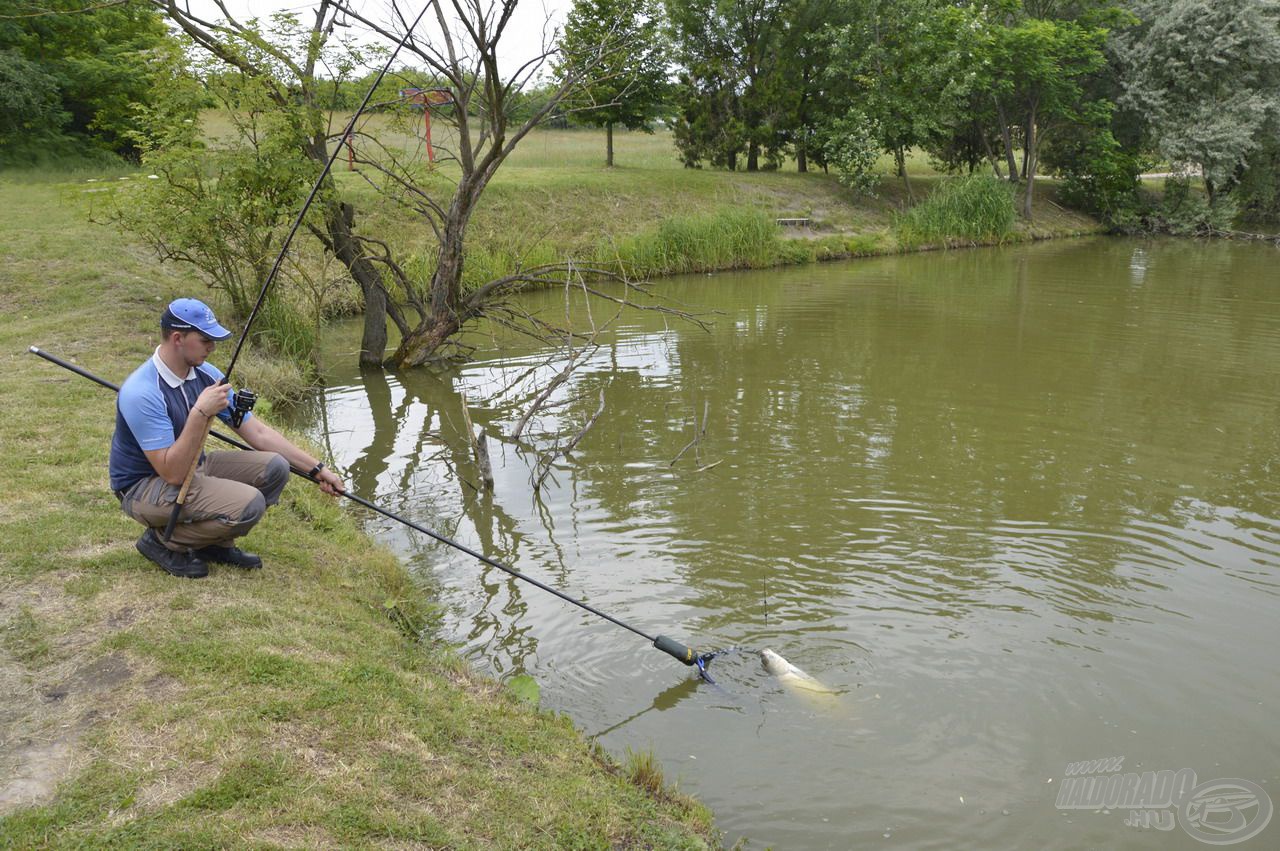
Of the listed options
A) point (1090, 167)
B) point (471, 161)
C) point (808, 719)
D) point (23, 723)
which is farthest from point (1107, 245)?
point (23, 723)

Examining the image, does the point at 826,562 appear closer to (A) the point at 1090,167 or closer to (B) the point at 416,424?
(B) the point at 416,424

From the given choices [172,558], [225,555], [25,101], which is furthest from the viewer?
[25,101]

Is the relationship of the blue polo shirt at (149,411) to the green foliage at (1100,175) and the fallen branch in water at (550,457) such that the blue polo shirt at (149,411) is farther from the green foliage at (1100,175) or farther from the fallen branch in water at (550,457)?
the green foliage at (1100,175)

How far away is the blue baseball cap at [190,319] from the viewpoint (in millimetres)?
4230

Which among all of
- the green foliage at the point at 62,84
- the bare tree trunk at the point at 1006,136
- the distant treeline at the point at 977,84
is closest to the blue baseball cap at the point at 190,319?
the green foliage at the point at 62,84

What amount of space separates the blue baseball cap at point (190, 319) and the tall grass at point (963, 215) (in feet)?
73.8

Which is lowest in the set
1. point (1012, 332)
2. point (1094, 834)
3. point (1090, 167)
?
point (1094, 834)

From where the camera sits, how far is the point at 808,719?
14.9ft

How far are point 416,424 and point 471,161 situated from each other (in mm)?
3208

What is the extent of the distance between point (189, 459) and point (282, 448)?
2.36 ft

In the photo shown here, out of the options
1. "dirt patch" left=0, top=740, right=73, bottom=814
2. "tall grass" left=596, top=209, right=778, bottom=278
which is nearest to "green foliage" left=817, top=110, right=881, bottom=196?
"tall grass" left=596, top=209, right=778, bottom=278

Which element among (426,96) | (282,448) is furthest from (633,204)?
(282,448)

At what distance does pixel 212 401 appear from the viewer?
414 centimetres

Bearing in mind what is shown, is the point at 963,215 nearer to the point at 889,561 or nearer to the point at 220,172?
the point at 220,172
